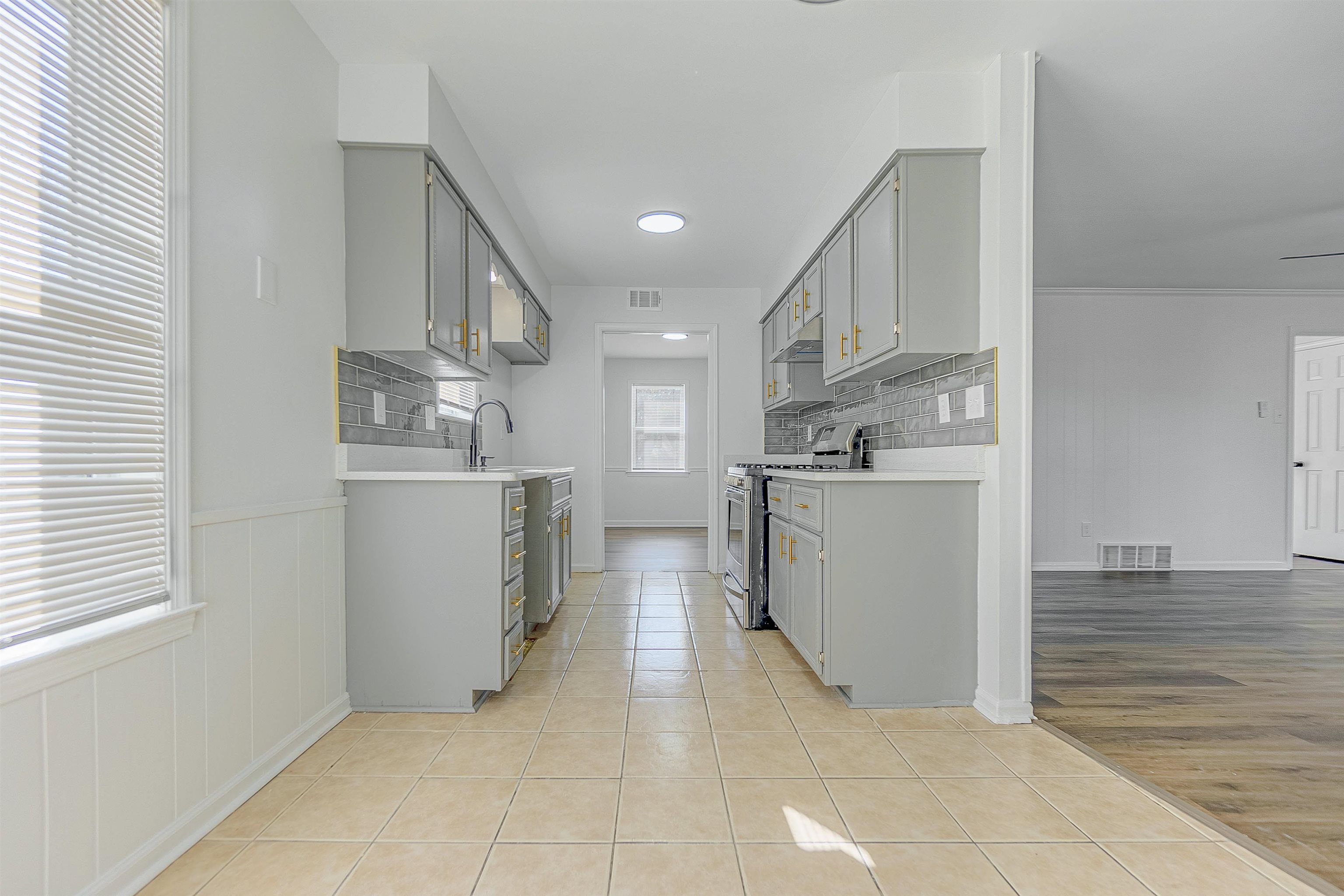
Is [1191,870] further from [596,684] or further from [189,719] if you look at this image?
[189,719]

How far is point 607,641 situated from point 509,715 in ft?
3.61

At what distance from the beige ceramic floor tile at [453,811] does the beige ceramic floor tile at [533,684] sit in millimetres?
750

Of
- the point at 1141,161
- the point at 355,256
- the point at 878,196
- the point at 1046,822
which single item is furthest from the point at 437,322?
the point at 1141,161

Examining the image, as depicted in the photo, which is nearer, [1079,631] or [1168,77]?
[1168,77]

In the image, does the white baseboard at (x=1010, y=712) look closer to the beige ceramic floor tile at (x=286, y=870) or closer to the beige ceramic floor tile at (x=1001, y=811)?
the beige ceramic floor tile at (x=1001, y=811)

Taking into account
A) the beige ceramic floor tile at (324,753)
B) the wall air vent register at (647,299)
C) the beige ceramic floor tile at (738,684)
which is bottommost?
the beige ceramic floor tile at (738,684)

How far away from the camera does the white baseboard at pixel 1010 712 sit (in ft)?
8.04

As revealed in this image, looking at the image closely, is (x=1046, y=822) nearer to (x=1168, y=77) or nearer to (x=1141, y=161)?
(x=1168, y=77)

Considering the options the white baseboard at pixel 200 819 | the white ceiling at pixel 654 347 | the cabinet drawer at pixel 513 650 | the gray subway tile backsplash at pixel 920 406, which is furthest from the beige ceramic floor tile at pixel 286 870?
the white ceiling at pixel 654 347

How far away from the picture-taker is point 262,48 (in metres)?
2.05

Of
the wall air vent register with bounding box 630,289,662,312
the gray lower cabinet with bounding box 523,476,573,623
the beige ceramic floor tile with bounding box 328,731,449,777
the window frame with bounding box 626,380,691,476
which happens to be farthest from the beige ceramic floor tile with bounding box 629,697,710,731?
the window frame with bounding box 626,380,691,476

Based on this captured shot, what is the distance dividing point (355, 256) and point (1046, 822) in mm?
2903

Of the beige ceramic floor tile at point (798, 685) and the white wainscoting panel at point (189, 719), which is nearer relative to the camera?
the white wainscoting panel at point (189, 719)

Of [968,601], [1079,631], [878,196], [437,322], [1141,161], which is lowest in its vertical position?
[1079,631]
